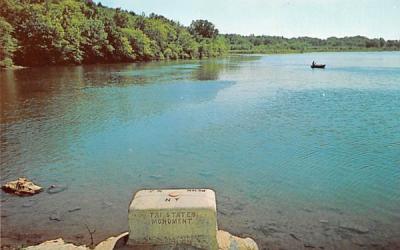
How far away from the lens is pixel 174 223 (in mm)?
7824

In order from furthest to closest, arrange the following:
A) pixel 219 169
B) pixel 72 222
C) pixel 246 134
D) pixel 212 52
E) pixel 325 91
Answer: pixel 212 52 < pixel 325 91 < pixel 246 134 < pixel 219 169 < pixel 72 222

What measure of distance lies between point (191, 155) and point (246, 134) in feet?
18.2

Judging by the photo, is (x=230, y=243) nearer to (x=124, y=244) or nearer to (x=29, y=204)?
(x=124, y=244)

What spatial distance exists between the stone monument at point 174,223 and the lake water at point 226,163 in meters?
3.87

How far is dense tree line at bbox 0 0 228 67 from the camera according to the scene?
79750 millimetres

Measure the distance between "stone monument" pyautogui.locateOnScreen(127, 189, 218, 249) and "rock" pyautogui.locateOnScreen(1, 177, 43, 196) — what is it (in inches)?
334

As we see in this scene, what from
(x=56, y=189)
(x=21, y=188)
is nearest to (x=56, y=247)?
(x=56, y=189)

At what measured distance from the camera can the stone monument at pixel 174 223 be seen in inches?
306

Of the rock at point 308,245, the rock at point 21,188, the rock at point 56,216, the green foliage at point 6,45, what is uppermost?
the green foliage at point 6,45

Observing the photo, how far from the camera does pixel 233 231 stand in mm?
12086

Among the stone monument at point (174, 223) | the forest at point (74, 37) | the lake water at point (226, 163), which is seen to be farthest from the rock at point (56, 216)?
the forest at point (74, 37)

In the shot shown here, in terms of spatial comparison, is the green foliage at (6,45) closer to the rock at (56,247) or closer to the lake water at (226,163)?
the lake water at (226,163)

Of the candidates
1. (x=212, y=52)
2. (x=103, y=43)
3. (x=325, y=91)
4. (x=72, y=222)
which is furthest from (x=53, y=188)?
(x=212, y=52)

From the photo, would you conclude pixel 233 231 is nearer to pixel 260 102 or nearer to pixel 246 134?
pixel 246 134
